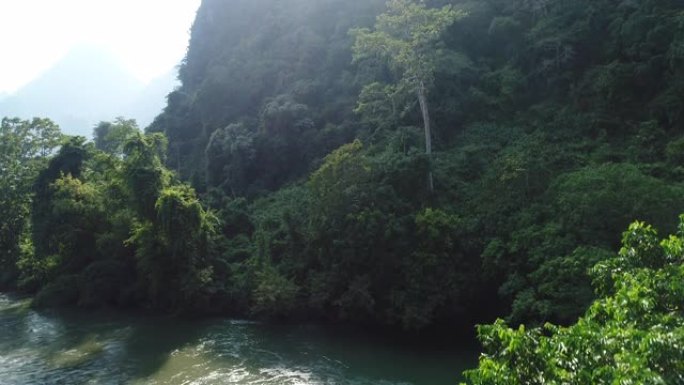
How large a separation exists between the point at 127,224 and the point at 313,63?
2197 cm

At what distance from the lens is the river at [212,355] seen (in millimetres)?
17547

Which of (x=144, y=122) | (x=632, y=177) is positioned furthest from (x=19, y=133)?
(x=144, y=122)

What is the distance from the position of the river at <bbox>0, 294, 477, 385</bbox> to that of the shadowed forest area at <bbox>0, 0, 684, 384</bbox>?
144 centimetres

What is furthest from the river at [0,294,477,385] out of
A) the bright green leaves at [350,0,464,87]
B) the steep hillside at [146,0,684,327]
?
the bright green leaves at [350,0,464,87]

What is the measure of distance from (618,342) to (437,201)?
59.9 ft

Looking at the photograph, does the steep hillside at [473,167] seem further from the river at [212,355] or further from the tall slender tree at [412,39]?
the river at [212,355]

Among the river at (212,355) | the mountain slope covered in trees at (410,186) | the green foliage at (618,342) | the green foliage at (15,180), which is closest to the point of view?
the green foliage at (618,342)

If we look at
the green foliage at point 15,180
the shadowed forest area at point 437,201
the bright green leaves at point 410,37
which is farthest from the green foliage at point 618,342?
the green foliage at point 15,180

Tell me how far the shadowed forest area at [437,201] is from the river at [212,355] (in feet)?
4.72

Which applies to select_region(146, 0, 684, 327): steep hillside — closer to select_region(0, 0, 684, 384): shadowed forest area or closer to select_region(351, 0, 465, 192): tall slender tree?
select_region(0, 0, 684, 384): shadowed forest area

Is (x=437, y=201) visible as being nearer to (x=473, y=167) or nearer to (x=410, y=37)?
(x=473, y=167)

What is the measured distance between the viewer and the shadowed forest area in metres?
15.6

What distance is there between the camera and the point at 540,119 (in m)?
28.2

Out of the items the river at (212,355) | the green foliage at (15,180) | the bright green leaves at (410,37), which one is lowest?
the river at (212,355)
